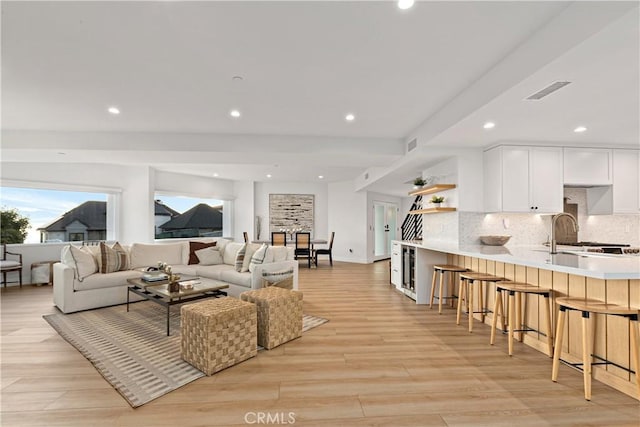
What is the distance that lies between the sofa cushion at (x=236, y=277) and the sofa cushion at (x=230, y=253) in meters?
0.61

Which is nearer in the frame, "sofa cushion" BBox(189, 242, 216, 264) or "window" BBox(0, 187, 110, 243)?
"sofa cushion" BBox(189, 242, 216, 264)

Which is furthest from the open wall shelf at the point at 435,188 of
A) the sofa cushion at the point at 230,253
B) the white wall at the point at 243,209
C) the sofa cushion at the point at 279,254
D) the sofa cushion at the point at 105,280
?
the white wall at the point at 243,209

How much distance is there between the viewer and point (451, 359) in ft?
8.93

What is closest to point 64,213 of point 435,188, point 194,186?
point 194,186

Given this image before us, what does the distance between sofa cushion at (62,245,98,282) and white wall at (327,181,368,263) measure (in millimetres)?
6747

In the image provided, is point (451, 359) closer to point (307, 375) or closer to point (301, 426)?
point (307, 375)

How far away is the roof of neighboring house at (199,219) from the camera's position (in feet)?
28.8

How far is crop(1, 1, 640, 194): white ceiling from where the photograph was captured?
6.57 ft

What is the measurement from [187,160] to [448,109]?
14.3ft

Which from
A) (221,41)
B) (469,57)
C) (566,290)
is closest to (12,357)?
(221,41)

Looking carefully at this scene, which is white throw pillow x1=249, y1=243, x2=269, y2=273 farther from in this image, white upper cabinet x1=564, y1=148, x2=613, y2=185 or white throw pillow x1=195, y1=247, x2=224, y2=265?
white upper cabinet x1=564, y1=148, x2=613, y2=185

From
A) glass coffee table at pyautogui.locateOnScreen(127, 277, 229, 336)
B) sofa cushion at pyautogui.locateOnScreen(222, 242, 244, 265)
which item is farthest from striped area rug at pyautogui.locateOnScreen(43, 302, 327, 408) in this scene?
sofa cushion at pyautogui.locateOnScreen(222, 242, 244, 265)

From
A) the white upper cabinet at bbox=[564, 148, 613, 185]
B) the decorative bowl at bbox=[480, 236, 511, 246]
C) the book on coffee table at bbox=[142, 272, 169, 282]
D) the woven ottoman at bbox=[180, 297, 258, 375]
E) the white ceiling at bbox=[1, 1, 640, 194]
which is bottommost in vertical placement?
the woven ottoman at bbox=[180, 297, 258, 375]

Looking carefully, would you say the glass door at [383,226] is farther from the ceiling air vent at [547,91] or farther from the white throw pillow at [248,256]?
the ceiling air vent at [547,91]
